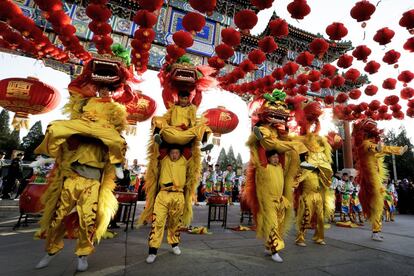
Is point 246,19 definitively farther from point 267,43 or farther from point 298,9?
point 267,43

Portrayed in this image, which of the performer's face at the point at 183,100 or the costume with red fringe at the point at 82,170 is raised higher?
the performer's face at the point at 183,100

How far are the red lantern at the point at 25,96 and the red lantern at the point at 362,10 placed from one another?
23.3 ft

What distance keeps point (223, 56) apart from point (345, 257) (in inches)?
151

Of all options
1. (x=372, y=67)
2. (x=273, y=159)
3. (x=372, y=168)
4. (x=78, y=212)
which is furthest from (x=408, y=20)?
(x=78, y=212)

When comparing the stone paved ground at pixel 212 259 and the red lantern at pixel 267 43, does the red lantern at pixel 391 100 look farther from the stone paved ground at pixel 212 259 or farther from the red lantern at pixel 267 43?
the stone paved ground at pixel 212 259

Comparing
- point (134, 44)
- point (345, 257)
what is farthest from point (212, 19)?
point (345, 257)

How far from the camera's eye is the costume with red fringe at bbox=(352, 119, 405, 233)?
3941 mm

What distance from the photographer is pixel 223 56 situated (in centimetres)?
467

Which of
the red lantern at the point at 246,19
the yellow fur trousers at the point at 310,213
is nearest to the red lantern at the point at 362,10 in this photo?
the red lantern at the point at 246,19

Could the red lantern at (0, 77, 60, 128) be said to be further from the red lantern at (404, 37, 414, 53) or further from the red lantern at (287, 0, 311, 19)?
the red lantern at (404, 37, 414, 53)

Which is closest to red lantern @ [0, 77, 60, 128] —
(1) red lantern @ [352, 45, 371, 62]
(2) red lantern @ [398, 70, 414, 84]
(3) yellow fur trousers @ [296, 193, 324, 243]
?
(3) yellow fur trousers @ [296, 193, 324, 243]

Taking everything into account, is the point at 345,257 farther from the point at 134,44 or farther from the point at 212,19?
the point at 212,19

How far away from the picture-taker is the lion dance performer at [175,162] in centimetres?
257

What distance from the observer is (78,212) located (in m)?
2.08
